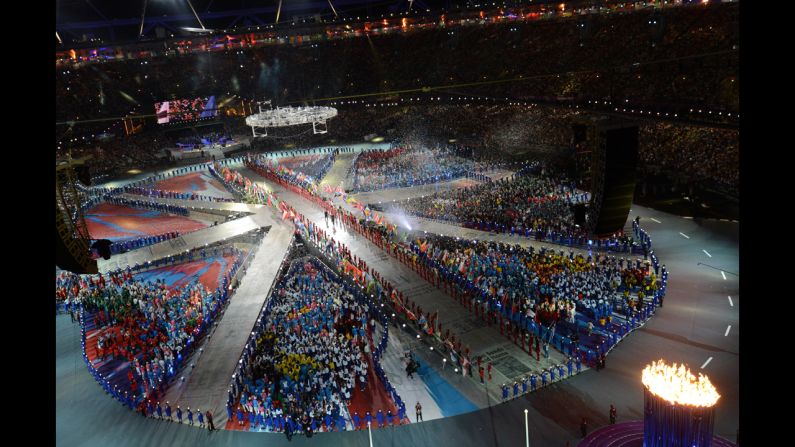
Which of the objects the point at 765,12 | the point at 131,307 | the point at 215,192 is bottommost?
the point at 131,307

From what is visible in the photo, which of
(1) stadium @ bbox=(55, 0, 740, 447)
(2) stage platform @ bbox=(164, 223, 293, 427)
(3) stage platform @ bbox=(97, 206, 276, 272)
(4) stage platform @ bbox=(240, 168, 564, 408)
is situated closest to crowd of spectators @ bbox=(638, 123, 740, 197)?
(1) stadium @ bbox=(55, 0, 740, 447)

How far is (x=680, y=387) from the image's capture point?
12.0 m

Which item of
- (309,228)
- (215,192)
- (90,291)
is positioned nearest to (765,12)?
(90,291)

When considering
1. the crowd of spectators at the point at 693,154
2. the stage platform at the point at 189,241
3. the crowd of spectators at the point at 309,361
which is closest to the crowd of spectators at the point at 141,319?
the stage platform at the point at 189,241

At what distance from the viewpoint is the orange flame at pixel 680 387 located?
11680 millimetres

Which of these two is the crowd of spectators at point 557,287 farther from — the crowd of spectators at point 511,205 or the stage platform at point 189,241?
the stage platform at point 189,241

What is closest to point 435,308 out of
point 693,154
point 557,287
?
point 557,287

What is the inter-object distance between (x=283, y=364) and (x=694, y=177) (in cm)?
2970

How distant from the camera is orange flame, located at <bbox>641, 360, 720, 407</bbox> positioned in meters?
11.7

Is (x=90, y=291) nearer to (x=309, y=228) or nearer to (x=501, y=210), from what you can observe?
(x=309, y=228)

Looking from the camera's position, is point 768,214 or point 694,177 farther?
point 694,177

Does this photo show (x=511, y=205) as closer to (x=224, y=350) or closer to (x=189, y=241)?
(x=189, y=241)
